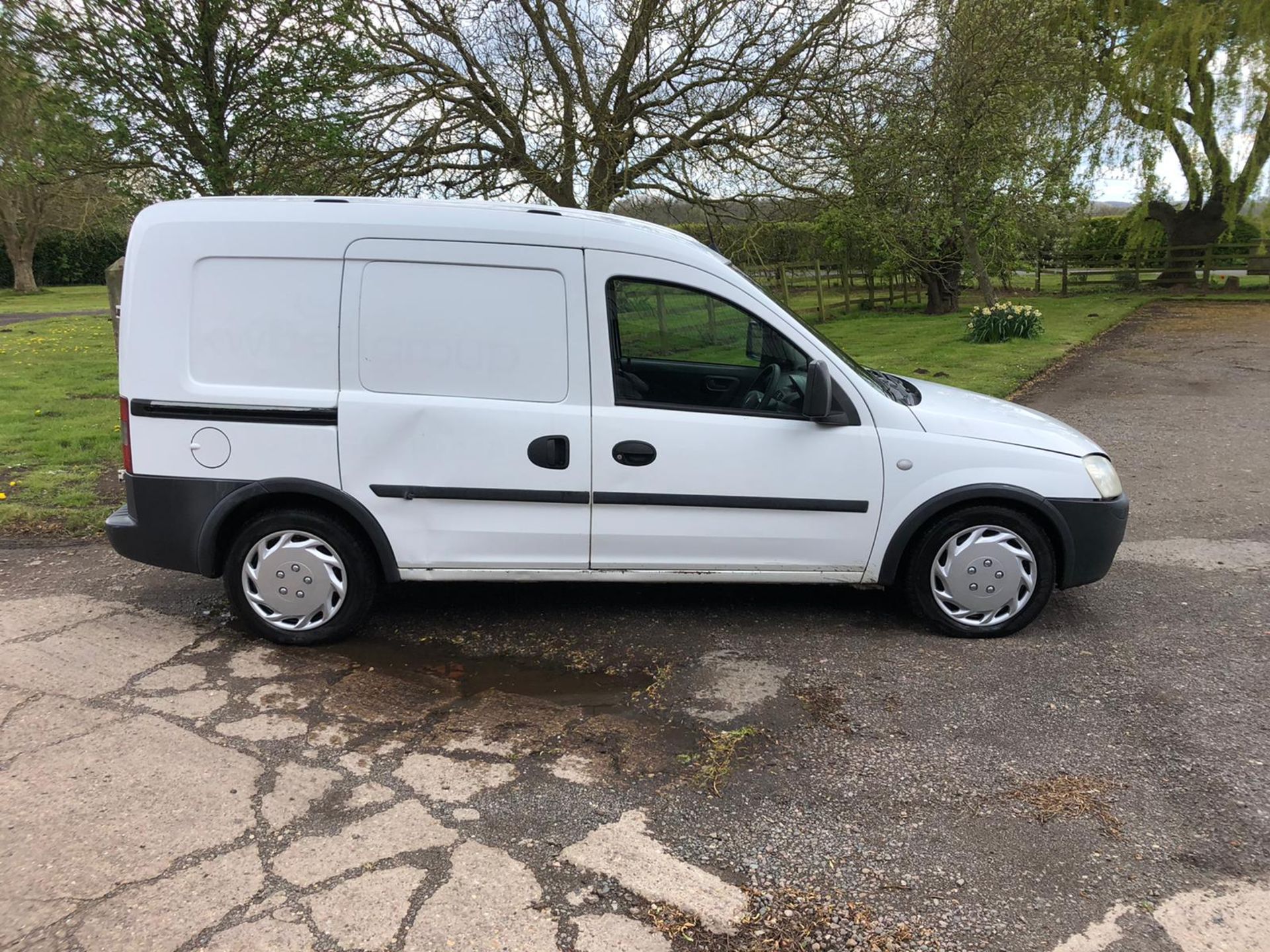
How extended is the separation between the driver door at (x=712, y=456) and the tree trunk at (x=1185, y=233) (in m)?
26.1

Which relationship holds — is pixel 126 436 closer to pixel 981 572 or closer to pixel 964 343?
pixel 981 572

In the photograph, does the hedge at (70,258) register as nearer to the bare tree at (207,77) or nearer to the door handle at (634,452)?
the bare tree at (207,77)

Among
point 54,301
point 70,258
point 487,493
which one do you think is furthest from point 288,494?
point 70,258

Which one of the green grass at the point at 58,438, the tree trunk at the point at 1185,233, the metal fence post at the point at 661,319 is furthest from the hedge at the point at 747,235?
the tree trunk at the point at 1185,233

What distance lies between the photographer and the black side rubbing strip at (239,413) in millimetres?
3914

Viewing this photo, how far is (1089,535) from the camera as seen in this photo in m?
4.11

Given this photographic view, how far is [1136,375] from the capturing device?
1220cm

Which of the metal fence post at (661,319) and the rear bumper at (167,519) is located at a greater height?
the metal fence post at (661,319)

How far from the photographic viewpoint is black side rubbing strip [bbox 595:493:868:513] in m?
3.99

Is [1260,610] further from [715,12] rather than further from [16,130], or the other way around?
[16,130]

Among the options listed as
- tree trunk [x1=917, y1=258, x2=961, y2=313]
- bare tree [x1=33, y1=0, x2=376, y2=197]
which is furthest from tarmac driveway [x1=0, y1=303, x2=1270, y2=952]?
tree trunk [x1=917, y1=258, x2=961, y2=313]

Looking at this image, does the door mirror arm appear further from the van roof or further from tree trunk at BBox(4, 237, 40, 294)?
tree trunk at BBox(4, 237, 40, 294)

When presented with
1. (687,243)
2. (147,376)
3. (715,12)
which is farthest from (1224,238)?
(147,376)

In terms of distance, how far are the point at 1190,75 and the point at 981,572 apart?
2069 cm
